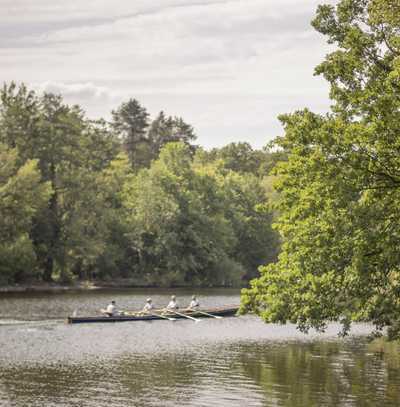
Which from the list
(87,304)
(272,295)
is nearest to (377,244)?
(272,295)

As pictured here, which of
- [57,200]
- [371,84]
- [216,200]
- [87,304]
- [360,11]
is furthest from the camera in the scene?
[216,200]

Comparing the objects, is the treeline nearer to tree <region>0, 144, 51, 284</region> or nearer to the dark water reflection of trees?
tree <region>0, 144, 51, 284</region>

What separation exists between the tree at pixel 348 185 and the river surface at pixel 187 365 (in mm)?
2980

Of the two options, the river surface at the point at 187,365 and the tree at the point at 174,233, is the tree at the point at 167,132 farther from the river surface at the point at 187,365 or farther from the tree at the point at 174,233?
the river surface at the point at 187,365

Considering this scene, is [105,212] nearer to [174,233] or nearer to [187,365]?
[174,233]

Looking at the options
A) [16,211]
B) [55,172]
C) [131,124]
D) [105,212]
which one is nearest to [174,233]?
[105,212]

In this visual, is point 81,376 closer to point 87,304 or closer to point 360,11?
point 360,11

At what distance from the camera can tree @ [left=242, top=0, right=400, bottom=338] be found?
78.6 ft

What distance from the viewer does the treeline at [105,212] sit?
8094 cm

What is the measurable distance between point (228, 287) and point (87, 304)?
110ft

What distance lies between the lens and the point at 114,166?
104375 millimetres

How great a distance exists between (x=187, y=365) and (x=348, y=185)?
564 inches

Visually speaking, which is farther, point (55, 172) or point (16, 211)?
point (55, 172)

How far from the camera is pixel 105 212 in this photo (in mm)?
91062
